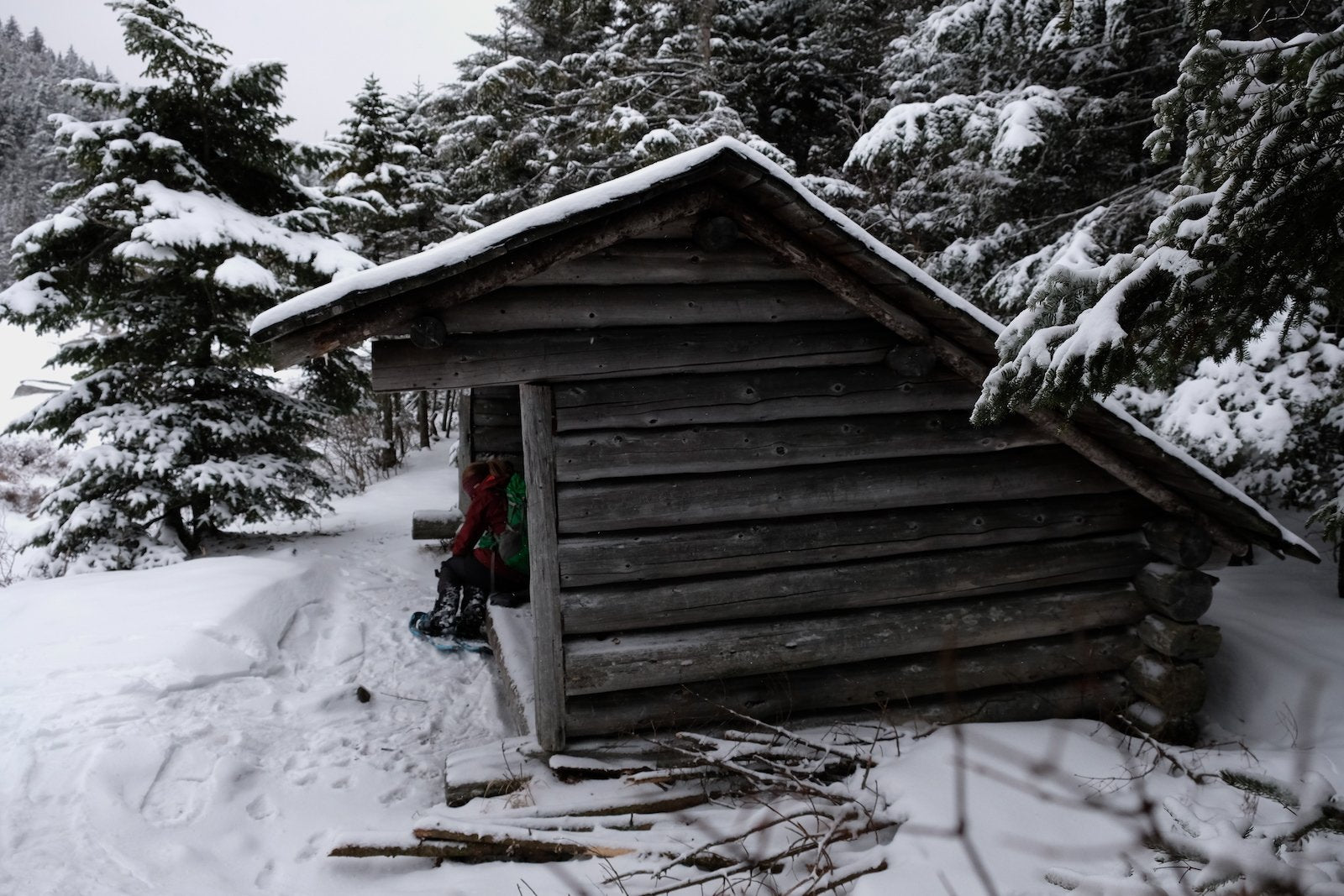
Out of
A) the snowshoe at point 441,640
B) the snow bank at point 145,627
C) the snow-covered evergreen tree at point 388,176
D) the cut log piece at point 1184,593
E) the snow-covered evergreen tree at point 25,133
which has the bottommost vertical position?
the snowshoe at point 441,640

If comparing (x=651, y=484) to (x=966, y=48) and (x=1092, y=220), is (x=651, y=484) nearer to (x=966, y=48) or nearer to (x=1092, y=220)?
(x=1092, y=220)

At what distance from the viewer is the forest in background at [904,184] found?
254 cm

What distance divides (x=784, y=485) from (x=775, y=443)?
0.87 feet

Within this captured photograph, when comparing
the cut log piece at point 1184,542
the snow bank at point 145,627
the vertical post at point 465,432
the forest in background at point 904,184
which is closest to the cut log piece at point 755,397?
the forest in background at point 904,184

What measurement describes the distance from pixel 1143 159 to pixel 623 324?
8.84 m

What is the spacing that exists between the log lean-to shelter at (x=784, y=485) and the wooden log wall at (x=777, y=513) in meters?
0.02

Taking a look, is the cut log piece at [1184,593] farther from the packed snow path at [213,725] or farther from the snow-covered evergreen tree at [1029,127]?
the packed snow path at [213,725]

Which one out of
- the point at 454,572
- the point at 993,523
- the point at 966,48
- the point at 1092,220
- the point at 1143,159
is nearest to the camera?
the point at 993,523

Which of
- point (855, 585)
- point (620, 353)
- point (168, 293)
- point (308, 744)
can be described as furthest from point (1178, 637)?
point (168, 293)

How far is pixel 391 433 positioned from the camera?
64.2ft

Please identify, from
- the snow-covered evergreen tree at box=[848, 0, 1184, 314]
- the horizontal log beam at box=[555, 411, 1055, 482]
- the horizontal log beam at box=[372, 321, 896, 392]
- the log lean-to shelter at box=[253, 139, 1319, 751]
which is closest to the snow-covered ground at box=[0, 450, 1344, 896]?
the log lean-to shelter at box=[253, 139, 1319, 751]

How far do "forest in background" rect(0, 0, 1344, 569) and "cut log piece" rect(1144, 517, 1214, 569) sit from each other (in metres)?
0.68

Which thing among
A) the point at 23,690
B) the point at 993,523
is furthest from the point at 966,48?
the point at 23,690

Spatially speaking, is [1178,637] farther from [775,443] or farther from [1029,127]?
[1029,127]
